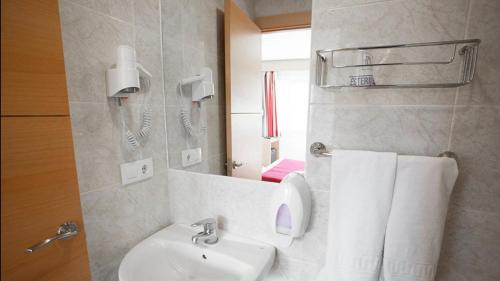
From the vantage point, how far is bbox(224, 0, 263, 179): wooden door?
101 centimetres

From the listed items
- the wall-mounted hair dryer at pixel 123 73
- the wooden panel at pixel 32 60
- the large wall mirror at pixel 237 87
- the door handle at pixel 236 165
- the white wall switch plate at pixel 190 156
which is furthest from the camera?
the white wall switch plate at pixel 190 156

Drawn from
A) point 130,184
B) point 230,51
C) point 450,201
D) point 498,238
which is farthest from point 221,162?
point 498,238

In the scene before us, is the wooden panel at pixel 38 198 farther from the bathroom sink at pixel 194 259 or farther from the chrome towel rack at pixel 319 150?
the chrome towel rack at pixel 319 150

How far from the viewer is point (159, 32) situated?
1094 millimetres

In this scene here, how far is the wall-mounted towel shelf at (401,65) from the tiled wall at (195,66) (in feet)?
1.72

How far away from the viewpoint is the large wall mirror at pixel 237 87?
0.91 metres

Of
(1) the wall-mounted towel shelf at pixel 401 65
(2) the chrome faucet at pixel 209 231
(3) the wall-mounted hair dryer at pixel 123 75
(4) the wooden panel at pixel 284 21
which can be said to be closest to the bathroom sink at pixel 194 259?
(2) the chrome faucet at pixel 209 231

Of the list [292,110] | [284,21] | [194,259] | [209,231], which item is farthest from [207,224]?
[284,21]

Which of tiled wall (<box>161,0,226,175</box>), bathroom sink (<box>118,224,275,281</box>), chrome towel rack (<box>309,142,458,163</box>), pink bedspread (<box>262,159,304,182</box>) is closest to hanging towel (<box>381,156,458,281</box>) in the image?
chrome towel rack (<box>309,142,458,163</box>)

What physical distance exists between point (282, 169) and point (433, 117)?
54 cm

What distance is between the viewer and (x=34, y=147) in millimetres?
608

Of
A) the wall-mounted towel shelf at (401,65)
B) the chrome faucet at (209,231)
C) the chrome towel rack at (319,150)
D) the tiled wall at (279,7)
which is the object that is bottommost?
the chrome faucet at (209,231)

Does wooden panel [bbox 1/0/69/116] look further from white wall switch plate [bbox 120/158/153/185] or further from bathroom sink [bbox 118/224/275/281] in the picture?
bathroom sink [bbox 118/224/275/281]

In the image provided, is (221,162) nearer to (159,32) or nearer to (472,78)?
(159,32)
